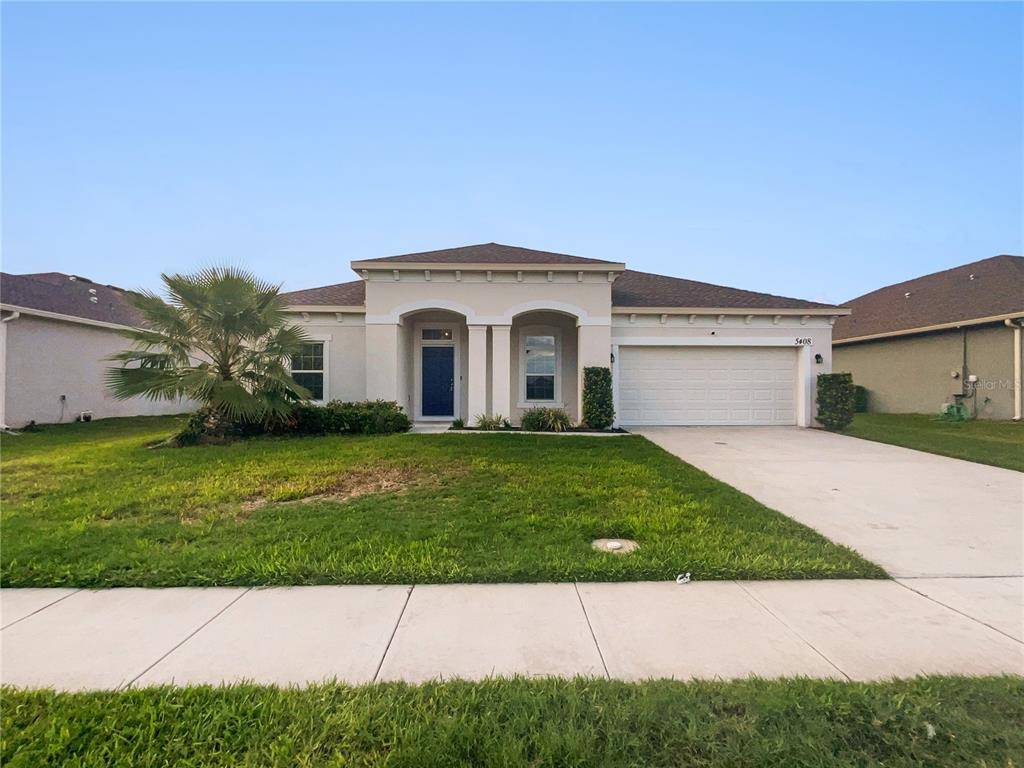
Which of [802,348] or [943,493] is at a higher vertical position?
[802,348]

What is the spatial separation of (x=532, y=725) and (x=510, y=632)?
84 cm

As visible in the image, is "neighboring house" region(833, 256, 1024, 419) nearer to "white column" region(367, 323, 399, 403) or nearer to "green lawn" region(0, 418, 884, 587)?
"green lawn" region(0, 418, 884, 587)

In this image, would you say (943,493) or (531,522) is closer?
(531,522)

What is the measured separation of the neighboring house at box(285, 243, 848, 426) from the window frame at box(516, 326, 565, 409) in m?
0.04

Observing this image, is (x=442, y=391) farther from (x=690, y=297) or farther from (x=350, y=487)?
(x=690, y=297)

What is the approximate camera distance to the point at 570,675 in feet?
8.05

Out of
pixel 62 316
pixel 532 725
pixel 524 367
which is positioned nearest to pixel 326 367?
pixel 524 367

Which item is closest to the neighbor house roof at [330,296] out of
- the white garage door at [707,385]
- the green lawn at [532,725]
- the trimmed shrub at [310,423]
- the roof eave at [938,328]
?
the trimmed shrub at [310,423]

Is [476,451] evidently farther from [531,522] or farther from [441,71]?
[441,71]

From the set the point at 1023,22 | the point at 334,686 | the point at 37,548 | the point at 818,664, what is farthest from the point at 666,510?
the point at 1023,22

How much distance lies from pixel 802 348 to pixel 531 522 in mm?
11421

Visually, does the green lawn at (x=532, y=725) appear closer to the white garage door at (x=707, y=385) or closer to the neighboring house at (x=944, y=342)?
the white garage door at (x=707, y=385)

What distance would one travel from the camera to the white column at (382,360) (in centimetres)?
1170

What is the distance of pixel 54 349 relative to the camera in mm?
12750
